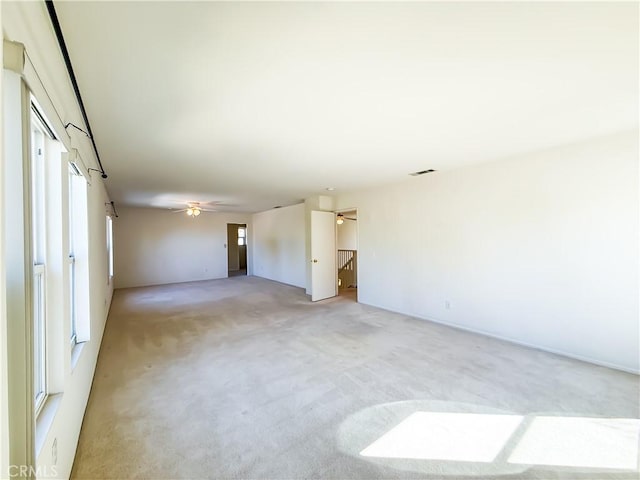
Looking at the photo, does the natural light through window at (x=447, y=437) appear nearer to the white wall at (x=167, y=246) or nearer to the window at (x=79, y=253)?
the window at (x=79, y=253)

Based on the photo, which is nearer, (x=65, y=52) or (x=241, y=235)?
(x=65, y=52)

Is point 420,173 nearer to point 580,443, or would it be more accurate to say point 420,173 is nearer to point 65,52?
point 580,443

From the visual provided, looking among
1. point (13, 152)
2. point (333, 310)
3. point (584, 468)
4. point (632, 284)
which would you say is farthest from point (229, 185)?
point (632, 284)

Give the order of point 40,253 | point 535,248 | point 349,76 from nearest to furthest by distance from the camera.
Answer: point 40,253
point 349,76
point 535,248

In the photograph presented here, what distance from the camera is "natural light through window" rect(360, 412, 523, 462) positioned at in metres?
1.66

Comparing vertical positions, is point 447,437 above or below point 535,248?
below

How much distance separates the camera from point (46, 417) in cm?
125

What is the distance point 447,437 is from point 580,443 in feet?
2.75

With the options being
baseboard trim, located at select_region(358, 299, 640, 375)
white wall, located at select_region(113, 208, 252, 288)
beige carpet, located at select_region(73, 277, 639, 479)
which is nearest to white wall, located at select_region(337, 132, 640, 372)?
baseboard trim, located at select_region(358, 299, 640, 375)

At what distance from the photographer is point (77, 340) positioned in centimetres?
215

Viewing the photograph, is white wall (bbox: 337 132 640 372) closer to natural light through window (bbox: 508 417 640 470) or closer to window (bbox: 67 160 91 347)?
natural light through window (bbox: 508 417 640 470)

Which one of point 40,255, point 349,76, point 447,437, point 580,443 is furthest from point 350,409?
point 349,76

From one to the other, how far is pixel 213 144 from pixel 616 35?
9.86 ft

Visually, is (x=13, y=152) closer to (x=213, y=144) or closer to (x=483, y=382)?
(x=213, y=144)
